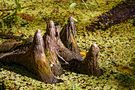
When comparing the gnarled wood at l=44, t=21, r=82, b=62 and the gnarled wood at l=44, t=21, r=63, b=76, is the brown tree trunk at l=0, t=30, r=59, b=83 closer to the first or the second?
the gnarled wood at l=44, t=21, r=63, b=76

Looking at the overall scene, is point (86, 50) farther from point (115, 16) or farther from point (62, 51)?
point (115, 16)

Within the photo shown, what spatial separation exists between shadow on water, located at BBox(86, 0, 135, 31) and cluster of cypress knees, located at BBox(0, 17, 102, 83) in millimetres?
543

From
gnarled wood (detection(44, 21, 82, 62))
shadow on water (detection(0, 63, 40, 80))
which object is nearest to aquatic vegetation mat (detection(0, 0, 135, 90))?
shadow on water (detection(0, 63, 40, 80))

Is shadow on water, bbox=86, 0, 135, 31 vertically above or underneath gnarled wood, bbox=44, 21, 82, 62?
above

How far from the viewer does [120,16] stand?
320 cm

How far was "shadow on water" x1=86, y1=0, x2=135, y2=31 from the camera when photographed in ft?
10.0

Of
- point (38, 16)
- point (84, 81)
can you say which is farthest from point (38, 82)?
point (38, 16)

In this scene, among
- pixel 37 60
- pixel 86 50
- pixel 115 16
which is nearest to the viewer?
pixel 37 60

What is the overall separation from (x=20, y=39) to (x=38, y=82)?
542mm

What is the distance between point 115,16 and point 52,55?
1.04 m

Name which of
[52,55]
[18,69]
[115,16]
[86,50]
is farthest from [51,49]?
[115,16]

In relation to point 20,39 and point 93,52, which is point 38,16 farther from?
point 93,52

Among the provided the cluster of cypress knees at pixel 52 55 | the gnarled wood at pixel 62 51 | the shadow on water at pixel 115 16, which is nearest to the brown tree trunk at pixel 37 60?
the cluster of cypress knees at pixel 52 55

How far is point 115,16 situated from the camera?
3203 millimetres
